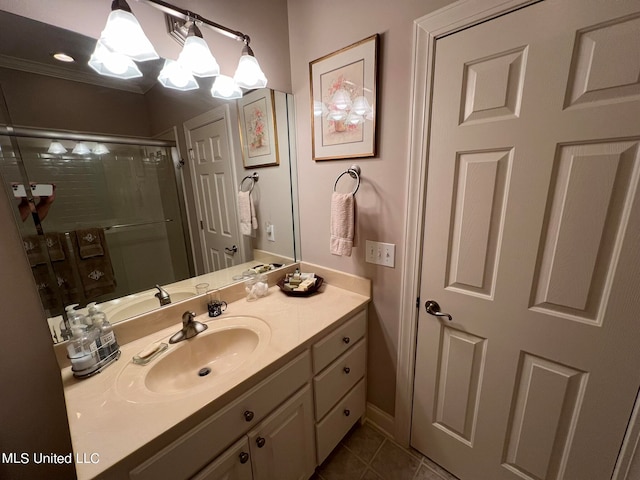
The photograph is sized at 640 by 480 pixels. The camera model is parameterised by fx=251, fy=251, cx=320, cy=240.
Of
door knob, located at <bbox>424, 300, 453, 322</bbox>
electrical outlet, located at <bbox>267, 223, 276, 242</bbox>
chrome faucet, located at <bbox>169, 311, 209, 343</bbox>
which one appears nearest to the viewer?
chrome faucet, located at <bbox>169, 311, 209, 343</bbox>

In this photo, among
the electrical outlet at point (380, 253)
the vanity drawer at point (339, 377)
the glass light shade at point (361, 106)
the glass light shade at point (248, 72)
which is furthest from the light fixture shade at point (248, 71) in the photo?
the vanity drawer at point (339, 377)

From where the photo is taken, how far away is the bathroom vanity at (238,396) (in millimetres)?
650

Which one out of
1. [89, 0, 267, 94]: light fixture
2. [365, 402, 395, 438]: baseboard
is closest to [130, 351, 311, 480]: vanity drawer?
[365, 402, 395, 438]: baseboard

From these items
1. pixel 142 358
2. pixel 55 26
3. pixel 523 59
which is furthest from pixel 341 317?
pixel 55 26

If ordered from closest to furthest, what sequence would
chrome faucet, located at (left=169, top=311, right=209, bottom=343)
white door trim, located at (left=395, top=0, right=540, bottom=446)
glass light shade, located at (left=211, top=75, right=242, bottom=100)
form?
white door trim, located at (left=395, top=0, right=540, bottom=446), chrome faucet, located at (left=169, top=311, right=209, bottom=343), glass light shade, located at (left=211, top=75, right=242, bottom=100)

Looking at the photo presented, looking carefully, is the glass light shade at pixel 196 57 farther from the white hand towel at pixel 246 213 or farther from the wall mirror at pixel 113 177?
the white hand towel at pixel 246 213

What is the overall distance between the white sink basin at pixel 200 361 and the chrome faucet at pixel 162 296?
123mm

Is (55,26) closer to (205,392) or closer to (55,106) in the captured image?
(55,106)

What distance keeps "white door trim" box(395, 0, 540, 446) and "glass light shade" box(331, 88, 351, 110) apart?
1.05 ft

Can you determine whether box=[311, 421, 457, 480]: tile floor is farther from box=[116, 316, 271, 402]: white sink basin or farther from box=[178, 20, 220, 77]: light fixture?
box=[178, 20, 220, 77]: light fixture

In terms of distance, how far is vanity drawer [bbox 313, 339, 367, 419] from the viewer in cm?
114

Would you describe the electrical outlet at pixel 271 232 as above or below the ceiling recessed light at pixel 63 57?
below

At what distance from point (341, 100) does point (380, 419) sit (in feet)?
5.88

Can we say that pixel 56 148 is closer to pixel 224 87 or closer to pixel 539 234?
pixel 224 87
